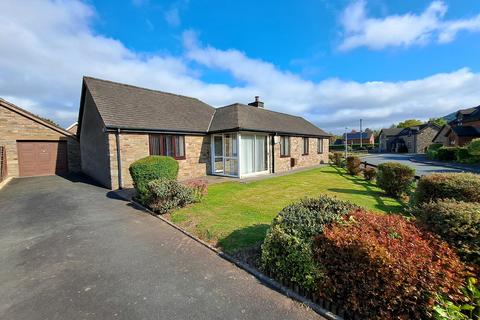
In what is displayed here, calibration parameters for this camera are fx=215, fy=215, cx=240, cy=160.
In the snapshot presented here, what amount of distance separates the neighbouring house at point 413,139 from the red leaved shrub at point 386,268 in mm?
56354

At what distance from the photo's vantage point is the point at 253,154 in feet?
47.9

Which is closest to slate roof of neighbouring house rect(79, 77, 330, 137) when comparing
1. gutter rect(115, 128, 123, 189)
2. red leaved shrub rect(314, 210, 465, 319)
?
gutter rect(115, 128, 123, 189)

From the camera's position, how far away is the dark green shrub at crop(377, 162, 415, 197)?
29.9 feet

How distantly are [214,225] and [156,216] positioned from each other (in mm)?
2343

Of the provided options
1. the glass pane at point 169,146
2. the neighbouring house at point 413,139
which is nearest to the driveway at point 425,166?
the glass pane at point 169,146

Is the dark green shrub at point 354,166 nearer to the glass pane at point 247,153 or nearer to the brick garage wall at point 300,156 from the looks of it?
the brick garage wall at point 300,156

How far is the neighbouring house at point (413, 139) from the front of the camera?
4922 centimetres

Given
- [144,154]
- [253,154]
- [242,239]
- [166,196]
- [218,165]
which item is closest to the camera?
[242,239]

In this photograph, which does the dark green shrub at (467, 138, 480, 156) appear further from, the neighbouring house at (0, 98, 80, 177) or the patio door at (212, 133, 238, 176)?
the neighbouring house at (0, 98, 80, 177)

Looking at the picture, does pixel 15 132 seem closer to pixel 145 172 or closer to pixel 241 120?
pixel 145 172

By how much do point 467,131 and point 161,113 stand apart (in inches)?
Result: 1815

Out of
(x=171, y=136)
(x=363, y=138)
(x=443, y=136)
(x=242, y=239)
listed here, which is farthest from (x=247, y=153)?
(x=363, y=138)

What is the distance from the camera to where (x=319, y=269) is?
10.3 ft

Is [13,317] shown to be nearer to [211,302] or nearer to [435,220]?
[211,302]
